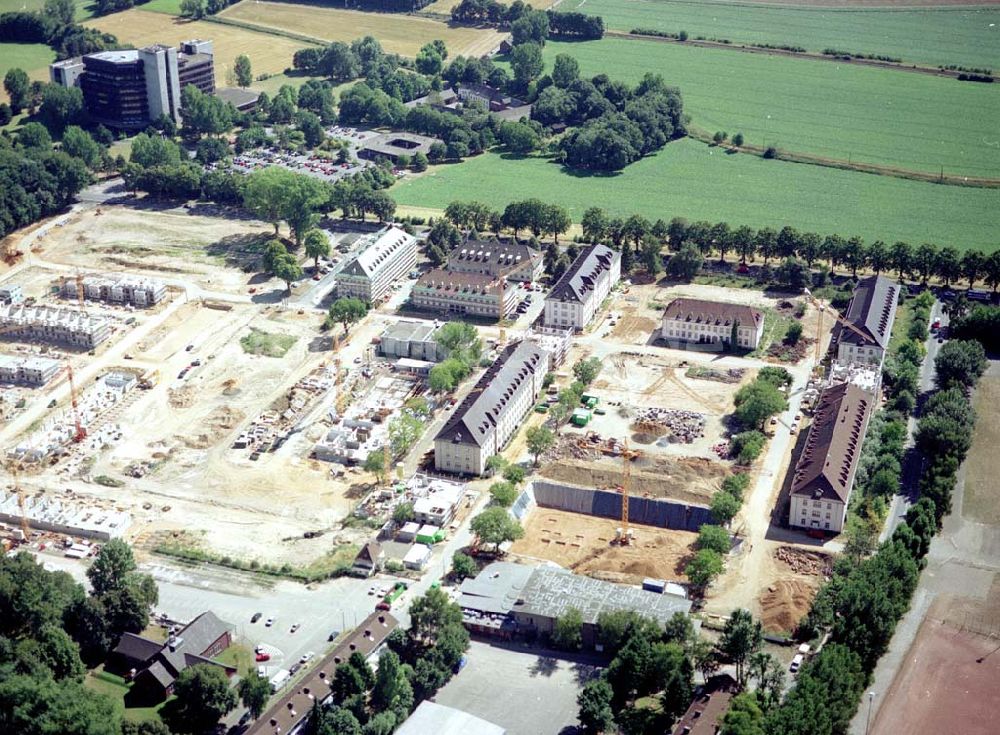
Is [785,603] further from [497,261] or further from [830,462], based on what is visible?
[497,261]

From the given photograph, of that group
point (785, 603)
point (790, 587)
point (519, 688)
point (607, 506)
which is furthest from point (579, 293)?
point (519, 688)

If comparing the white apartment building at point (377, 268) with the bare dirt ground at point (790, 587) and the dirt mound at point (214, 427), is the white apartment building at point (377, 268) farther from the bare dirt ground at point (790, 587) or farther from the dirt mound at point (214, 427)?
the bare dirt ground at point (790, 587)

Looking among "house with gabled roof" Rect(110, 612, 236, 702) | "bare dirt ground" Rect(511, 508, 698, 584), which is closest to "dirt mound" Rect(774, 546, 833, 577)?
"bare dirt ground" Rect(511, 508, 698, 584)

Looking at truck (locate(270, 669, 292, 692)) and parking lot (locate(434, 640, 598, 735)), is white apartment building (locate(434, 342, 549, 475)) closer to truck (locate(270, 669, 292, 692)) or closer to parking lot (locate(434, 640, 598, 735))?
parking lot (locate(434, 640, 598, 735))

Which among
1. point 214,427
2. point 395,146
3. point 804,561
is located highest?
point 395,146

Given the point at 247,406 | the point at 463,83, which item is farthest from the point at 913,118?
the point at 247,406

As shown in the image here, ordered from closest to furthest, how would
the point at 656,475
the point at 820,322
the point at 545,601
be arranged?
the point at 545,601 < the point at 656,475 < the point at 820,322

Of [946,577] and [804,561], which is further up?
[946,577]
